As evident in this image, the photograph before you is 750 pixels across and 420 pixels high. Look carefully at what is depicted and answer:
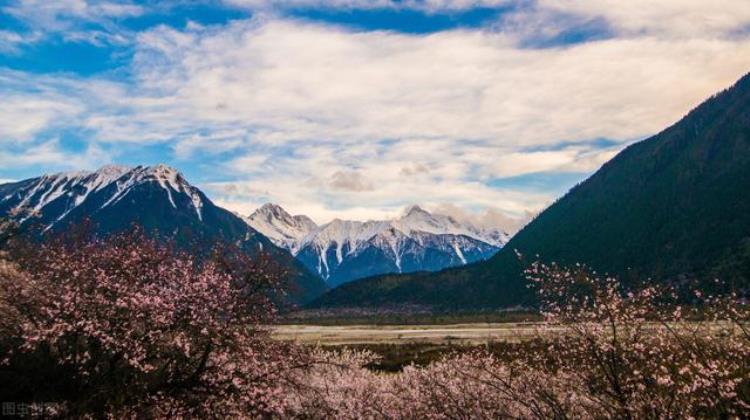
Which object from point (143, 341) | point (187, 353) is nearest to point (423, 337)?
point (143, 341)

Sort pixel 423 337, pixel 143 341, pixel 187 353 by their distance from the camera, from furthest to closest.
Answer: pixel 423 337
pixel 143 341
pixel 187 353

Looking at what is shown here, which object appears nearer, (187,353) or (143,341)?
(187,353)

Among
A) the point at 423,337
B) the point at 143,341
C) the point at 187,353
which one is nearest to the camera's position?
the point at 187,353

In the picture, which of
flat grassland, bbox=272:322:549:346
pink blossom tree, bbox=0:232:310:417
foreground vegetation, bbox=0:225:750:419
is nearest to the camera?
foreground vegetation, bbox=0:225:750:419

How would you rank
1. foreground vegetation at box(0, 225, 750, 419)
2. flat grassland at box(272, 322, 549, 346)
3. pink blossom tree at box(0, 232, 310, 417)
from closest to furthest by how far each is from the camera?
foreground vegetation at box(0, 225, 750, 419) → pink blossom tree at box(0, 232, 310, 417) → flat grassland at box(272, 322, 549, 346)

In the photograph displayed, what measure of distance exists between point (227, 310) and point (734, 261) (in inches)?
5325

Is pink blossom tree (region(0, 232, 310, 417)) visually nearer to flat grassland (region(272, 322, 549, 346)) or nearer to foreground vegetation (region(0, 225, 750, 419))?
foreground vegetation (region(0, 225, 750, 419))

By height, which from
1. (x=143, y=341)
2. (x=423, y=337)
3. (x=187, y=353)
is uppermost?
(x=143, y=341)

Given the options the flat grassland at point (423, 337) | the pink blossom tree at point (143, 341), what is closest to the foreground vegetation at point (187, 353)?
the pink blossom tree at point (143, 341)

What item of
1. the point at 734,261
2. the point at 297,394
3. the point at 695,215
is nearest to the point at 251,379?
the point at 297,394

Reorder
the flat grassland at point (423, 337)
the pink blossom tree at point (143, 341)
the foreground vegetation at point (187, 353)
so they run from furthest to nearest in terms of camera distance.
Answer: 1. the flat grassland at point (423, 337)
2. the pink blossom tree at point (143, 341)
3. the foreground vegetation at point (187, 353)

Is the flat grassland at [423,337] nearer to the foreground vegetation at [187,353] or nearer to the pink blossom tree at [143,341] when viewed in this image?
the foreground vegetation at [187,353]

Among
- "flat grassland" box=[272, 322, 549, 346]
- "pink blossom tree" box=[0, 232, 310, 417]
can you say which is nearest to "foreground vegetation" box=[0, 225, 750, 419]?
"pink blossom tree" box=[0, 232, 310, 417]

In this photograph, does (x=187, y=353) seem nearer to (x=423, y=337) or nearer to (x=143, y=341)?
(x=143, y=341)
